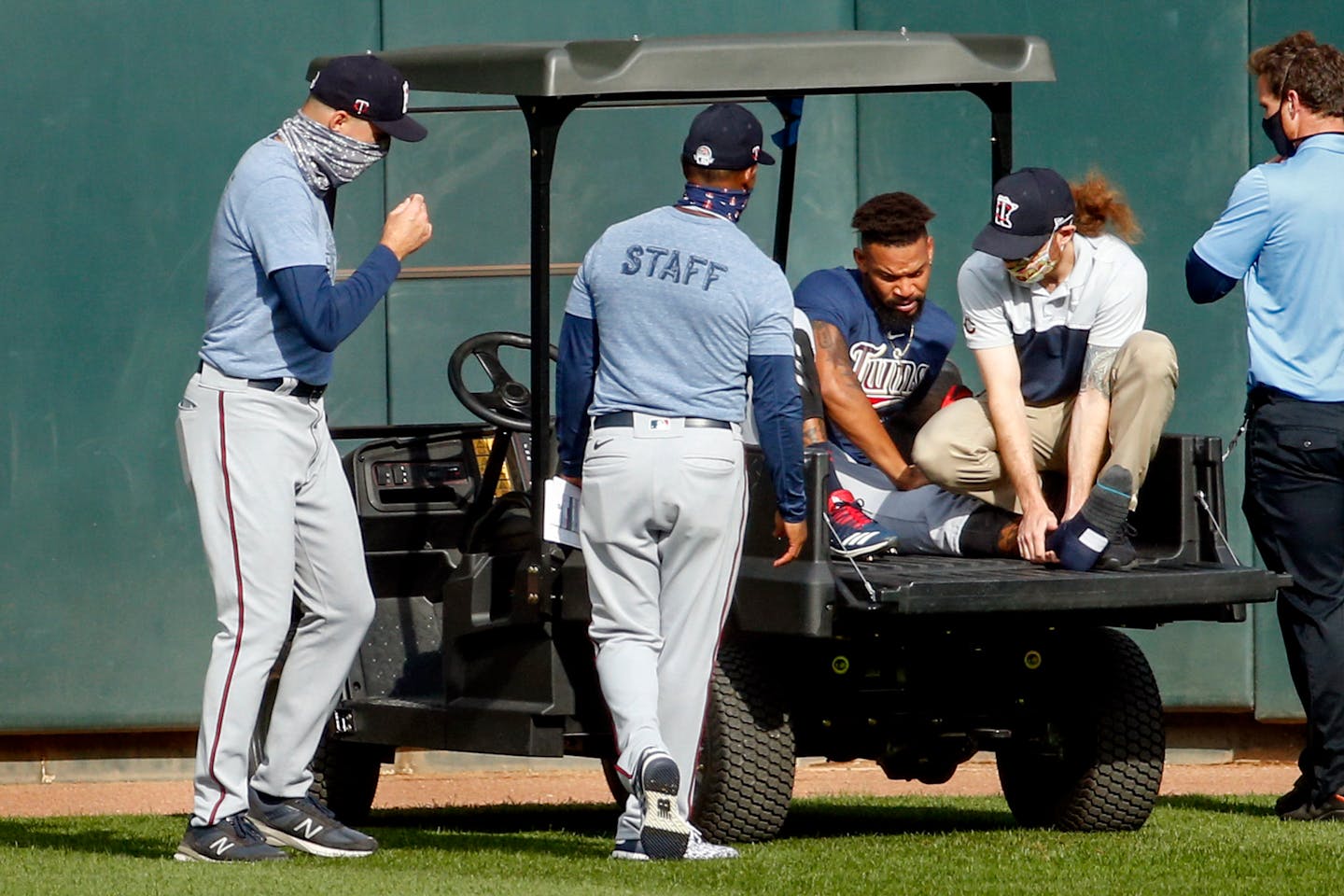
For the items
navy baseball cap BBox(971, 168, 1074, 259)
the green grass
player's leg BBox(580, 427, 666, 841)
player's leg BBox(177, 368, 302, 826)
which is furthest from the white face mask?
player's leg BBox(177, 368, 302, 826)

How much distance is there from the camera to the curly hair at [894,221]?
653 centimetres

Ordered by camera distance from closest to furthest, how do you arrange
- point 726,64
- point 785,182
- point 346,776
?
point 726,64 < point 346,776 < point 785,182

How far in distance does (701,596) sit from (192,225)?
3947mm

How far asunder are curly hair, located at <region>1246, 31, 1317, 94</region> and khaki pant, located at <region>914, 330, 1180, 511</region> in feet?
3.25

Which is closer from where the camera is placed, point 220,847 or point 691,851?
point 220,847

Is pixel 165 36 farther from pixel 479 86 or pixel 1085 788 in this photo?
pixel 1085 788

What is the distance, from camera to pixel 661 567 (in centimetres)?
578

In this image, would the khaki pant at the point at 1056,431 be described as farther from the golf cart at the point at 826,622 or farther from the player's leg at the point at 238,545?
the player's leg at the point at 238,545

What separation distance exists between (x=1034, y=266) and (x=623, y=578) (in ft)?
4.56

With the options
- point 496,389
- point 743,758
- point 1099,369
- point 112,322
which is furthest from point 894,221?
point 112,322

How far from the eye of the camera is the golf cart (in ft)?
19.2

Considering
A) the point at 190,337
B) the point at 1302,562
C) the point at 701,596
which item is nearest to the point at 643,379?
the point at 701,596

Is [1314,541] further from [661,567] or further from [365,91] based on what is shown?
[365,91]

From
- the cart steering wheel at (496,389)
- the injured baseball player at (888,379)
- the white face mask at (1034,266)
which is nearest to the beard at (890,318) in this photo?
the injured baseball player at (888,379)
